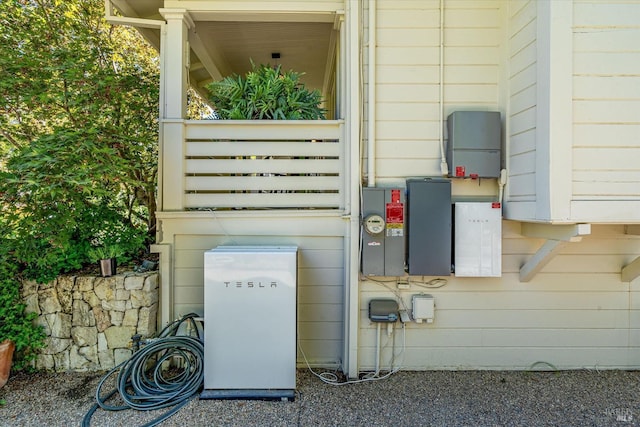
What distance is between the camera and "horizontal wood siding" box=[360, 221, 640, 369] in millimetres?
2666

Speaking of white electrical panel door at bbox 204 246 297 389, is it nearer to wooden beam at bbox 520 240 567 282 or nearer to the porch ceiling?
wooden beam at bbox 520 240 567 282

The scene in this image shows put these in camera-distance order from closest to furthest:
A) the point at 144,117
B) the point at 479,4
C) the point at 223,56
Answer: the point at 479,4 < the point at 144,117 < the point at 223,56

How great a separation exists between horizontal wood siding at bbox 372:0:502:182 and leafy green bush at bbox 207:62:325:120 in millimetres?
671

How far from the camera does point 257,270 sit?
2.30 m

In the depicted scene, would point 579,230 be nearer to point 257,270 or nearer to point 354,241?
point 354,241

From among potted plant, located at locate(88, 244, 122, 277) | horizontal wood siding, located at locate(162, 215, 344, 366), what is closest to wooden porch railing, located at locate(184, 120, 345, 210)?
horizontal wood siding, located at locate(162, 215, 344, 366)

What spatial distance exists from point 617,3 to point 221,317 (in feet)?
10.6

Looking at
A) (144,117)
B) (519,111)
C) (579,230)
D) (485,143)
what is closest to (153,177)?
(144,117)

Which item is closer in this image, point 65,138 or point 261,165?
point 65,138

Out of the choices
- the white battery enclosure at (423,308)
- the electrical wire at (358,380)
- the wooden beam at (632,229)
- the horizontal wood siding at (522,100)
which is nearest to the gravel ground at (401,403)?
the electrical wire at (358,380)

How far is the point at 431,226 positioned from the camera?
2.46 metres

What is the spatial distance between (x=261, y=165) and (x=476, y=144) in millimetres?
1692

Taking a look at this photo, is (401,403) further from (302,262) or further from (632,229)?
(632,229)

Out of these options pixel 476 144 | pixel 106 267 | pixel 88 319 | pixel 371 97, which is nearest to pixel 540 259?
pixel 476 144
